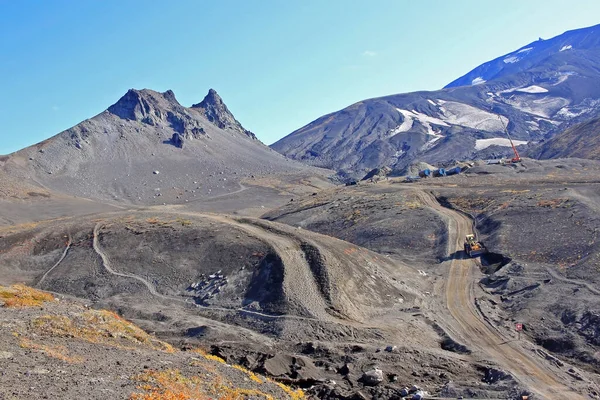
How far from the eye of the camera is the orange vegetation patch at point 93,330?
18.3 meters

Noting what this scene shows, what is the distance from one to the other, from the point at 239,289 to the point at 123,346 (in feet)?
44.7

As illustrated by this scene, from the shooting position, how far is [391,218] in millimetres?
51969

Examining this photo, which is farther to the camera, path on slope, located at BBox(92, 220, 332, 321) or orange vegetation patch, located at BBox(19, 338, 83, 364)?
path on slope, located at BBox(92, 220, 332, 321)

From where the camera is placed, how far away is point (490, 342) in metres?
24.6

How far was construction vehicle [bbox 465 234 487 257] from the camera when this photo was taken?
40.8 m

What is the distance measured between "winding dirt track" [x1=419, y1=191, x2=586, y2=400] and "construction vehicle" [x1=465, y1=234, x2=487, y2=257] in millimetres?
952

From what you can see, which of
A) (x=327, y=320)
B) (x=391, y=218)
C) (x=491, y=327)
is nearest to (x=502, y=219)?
(x=391, y=218)

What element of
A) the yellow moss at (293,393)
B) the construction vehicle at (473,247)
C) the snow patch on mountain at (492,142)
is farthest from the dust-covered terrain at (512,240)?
the snow patch on mountain at (492,142)

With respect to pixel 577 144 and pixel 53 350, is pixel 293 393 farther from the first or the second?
pixel 577 144

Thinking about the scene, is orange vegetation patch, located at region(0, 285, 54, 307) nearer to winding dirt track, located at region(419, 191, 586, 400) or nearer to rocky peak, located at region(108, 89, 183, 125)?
winding dirt track, located at region(419, 191, 586, 400)

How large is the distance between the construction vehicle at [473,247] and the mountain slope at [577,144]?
214 feet

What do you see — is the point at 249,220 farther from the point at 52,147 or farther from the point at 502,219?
the point at 52,147

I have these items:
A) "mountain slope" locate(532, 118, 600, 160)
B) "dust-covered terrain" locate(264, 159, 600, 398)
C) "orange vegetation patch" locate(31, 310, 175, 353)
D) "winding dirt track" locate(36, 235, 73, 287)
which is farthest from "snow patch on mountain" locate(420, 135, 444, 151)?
"orange vegetation patch" locate(31, 310, 175, 353)

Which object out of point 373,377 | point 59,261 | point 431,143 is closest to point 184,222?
point 59,261
